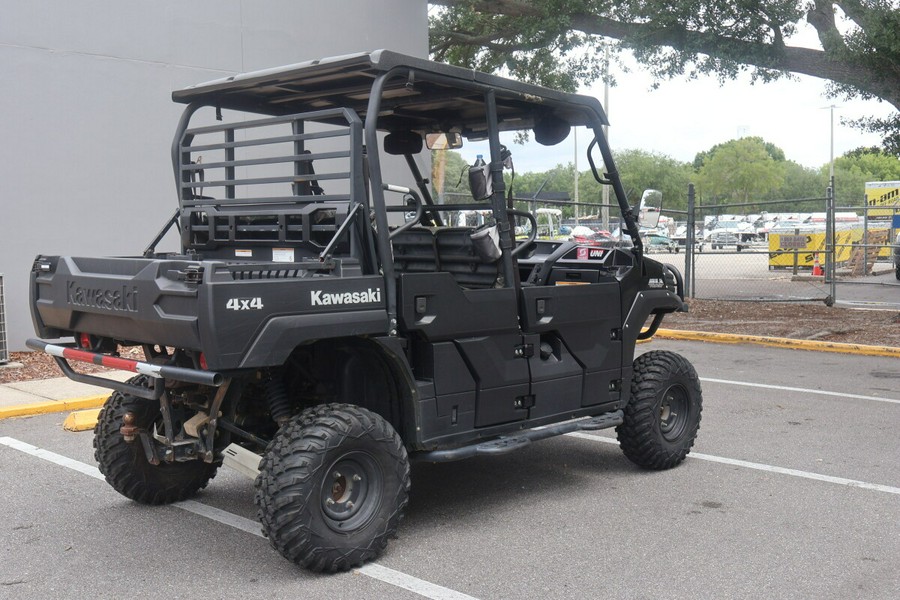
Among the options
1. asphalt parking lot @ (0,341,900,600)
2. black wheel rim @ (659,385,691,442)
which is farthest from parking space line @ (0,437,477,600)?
black wheel rim @ (659,385,691,442)

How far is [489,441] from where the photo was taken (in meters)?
5.38

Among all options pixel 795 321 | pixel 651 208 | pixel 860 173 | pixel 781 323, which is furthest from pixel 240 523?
pixel 860 173

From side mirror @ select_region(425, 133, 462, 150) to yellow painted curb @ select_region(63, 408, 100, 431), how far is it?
11.9 feet

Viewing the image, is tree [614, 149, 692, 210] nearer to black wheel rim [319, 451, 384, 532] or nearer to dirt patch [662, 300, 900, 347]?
dirt patch [662, 300, 900, 347]

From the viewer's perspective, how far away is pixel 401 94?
570 centimetres

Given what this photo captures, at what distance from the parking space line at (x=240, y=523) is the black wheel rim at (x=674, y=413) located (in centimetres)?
256

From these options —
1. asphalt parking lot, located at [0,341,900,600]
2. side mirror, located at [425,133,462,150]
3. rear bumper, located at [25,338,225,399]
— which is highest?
side mirror, located at [425,133,462,150]

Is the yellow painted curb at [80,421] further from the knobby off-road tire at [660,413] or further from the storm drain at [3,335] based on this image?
the knobby off-road tire at [660,413]

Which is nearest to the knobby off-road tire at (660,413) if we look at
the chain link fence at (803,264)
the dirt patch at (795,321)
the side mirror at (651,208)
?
the side mirror at (651,208)

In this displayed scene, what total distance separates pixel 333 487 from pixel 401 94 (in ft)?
7.79

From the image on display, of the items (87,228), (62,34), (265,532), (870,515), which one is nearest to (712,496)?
(870,515)

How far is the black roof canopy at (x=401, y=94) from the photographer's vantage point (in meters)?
5.04

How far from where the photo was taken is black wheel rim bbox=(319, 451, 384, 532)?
4.62m

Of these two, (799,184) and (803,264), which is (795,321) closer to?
(803,264)
